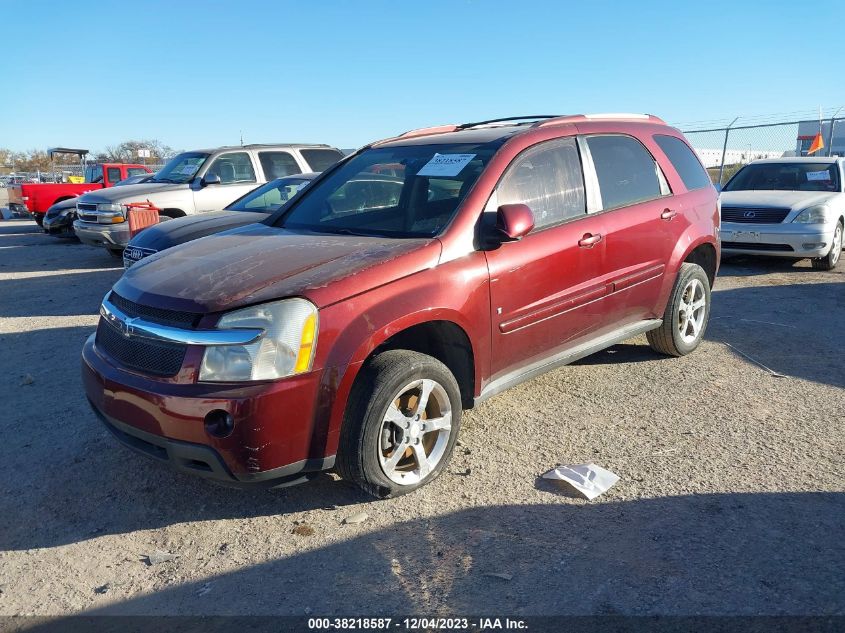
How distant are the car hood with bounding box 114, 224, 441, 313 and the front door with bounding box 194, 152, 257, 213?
703 cm

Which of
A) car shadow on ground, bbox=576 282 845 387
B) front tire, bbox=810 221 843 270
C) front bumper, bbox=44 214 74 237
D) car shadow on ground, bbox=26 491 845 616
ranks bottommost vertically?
car shadow on ground, bbox=26 491 845 616

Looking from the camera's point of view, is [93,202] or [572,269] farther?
[93,202]

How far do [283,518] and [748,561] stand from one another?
2075mm

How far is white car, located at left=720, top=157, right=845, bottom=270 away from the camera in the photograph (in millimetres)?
9164

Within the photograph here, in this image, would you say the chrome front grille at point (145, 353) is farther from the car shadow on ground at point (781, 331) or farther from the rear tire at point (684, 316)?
the rear tire at point (684, 316)

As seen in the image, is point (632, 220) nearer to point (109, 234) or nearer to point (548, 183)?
point (548, 183)

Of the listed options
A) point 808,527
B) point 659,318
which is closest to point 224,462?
point 808,527

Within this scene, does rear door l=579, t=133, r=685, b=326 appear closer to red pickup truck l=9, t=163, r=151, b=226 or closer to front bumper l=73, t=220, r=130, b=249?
front bumper l=73, t=220, r=130, b=249

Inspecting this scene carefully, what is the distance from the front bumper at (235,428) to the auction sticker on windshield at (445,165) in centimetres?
166

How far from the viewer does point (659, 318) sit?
5188 millimetres

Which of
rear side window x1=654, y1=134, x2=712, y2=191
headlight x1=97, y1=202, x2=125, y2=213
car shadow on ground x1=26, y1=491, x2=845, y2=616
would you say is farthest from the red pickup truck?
car shadow on ground x1=26, y1=491, x2=845, y2=616

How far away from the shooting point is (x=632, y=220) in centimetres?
469

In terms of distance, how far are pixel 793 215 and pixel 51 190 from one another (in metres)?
16.4

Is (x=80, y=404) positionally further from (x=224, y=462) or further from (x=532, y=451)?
(x=532, y=451)
